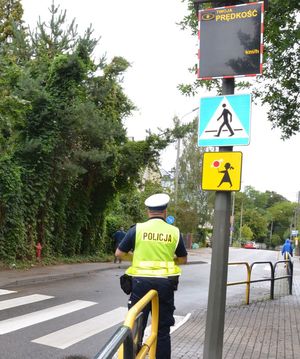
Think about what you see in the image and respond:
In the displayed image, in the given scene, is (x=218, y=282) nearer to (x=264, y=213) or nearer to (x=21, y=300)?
(x=21, y=300)

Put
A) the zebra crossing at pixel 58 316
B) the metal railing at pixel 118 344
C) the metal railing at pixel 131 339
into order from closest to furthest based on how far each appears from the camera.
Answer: the metal railing at pixel 118 344 < the metal railing at pixel 131 339 < the zebra crossing at pixel 58 316

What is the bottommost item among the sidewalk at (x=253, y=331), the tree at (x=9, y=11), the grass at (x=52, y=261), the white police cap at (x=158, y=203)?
the sidewalk at (x=253, y=331)

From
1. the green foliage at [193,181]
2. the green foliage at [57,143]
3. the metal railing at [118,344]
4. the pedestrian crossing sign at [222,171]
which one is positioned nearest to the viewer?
the metal railing at [118,344]

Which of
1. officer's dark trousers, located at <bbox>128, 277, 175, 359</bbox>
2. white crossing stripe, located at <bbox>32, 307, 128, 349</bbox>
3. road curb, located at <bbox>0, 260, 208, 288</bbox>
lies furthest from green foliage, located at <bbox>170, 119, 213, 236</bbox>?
officer's dark trousers, located at <bbox>128, 277, 175, 359</bbox>

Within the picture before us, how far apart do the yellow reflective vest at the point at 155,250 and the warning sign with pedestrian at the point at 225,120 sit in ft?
3.55

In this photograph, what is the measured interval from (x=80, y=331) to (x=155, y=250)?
3.45 meters

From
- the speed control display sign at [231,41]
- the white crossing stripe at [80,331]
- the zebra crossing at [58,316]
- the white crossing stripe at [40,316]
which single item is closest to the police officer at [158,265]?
the zebra crossing at [58,316]

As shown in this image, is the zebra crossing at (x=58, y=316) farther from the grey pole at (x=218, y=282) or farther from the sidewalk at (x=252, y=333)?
the grey pole at (x=218, y=282)

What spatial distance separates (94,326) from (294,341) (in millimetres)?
3207

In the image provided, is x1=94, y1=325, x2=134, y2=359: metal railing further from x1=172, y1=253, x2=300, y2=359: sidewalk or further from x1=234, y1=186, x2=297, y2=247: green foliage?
x1=234, y1=186, x2=297, y2=247: green foliage

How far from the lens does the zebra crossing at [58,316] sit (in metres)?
6.77

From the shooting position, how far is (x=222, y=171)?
4879 mm

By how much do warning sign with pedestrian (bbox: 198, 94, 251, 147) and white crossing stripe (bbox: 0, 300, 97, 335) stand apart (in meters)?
4.44

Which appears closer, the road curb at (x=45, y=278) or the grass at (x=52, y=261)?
the road curb at (x=45, y=278)
